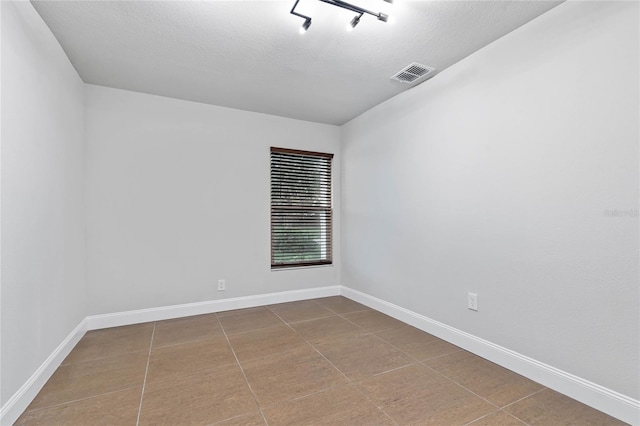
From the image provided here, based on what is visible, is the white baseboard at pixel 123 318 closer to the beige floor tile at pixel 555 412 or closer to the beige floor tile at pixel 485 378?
the beige floor tile at pixel 485 378

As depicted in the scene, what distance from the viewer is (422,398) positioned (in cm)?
188

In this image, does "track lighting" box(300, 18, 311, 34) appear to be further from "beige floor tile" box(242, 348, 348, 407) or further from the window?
"beige floor tile" box(242, 348, 348, 407)

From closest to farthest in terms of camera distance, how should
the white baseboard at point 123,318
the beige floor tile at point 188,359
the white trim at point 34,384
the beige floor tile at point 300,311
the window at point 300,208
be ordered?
the white trim at point 34,384 → the white baseboard at point 123,318 → the beige floor tile at point 188,359 → the beige floor tile at point 300,311 → the window at point 300,208

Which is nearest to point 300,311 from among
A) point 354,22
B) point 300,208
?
point 300,208

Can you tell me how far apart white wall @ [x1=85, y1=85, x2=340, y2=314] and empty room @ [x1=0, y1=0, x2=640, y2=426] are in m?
0.02

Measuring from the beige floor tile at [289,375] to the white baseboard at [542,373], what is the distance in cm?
116

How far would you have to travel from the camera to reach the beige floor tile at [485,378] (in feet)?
6.27

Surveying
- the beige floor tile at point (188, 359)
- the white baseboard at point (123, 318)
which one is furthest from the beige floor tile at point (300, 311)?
the beige floor tile at point (188, 359)

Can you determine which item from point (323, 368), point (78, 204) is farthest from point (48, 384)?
point (323, 368)

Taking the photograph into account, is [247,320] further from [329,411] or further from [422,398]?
[422,398]

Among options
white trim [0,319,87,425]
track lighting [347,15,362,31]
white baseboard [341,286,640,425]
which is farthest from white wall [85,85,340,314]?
track lighting [347,15,362,31]

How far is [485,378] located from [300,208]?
2.85 metres

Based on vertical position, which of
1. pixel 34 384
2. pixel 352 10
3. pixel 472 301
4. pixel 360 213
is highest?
pixel 352 10

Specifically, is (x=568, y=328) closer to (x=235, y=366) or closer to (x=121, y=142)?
(x=235, y=366)
